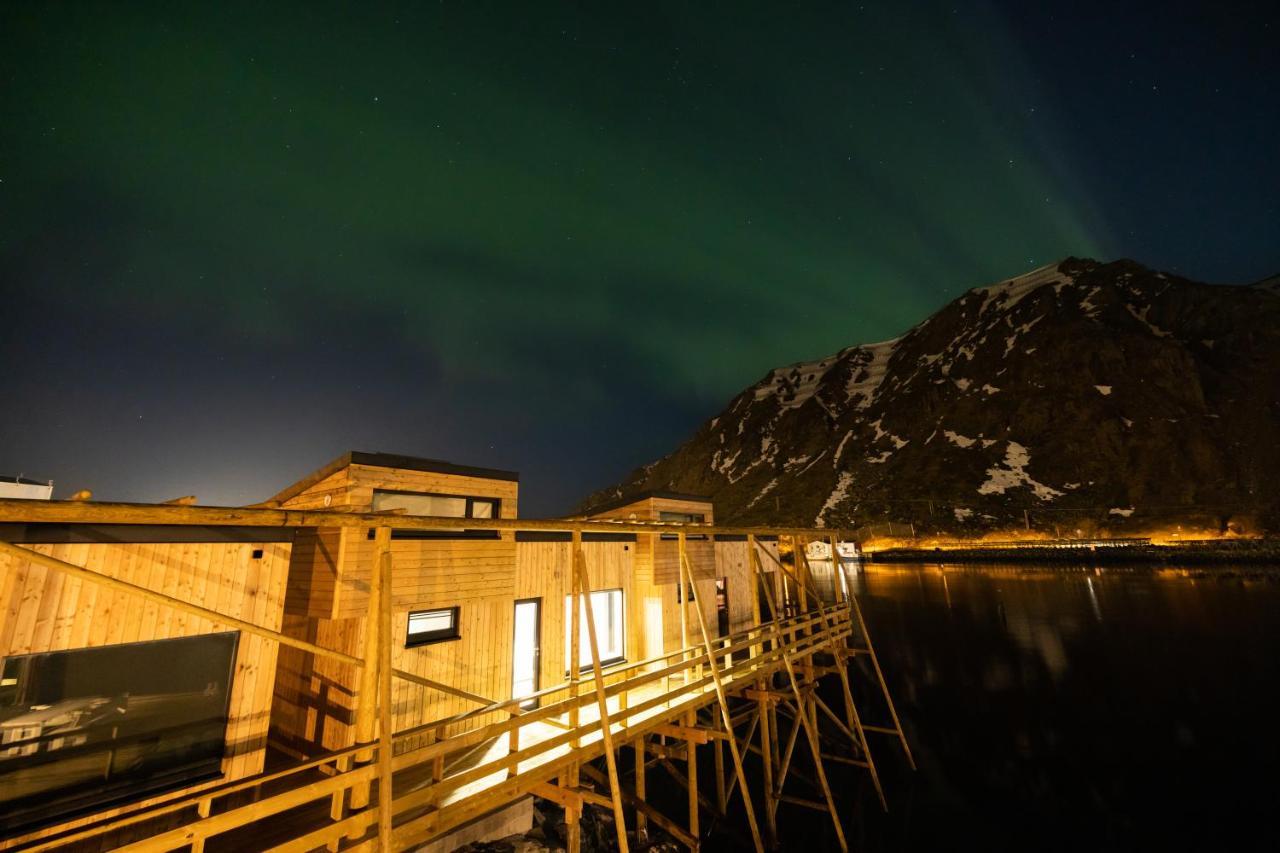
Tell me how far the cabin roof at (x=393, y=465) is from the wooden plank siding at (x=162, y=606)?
3467 mm

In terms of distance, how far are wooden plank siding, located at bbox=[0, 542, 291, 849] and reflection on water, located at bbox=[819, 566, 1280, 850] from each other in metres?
15.3

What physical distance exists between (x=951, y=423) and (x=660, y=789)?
119759 millimetres

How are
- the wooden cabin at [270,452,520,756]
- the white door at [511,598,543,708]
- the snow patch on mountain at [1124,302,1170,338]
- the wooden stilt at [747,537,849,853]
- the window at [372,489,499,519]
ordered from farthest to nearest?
1. the snow patch on mountain at [1124,302,1170,338]
2. the white door at [511,598,543,708]
3. the window at [372,489,499,519]
4. the wooden stilt at [747,537,849,853]
5. the wooden cabin at [270,452,520,756]

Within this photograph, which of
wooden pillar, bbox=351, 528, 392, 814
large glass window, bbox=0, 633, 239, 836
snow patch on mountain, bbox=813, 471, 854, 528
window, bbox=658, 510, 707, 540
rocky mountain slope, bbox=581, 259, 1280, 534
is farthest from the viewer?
snow patch on mountain, bbox=813, 471, 854, 528

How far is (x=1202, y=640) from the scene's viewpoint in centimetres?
3212

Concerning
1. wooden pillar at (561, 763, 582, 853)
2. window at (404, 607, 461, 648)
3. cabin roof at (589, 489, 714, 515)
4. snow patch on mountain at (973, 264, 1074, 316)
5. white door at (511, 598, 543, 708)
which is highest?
snow patch on mountain at (973, 264, 1074, 316)

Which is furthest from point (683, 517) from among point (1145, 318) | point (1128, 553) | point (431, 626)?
point (1145, 318)

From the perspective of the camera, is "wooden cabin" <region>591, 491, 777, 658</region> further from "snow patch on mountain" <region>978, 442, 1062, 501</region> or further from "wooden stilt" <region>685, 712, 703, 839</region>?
"snow patch on mountain" <region>978, 442, 1062, 501</region>

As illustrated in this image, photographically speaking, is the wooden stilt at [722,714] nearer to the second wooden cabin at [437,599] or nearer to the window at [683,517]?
the second wooden cabin at [437,599]

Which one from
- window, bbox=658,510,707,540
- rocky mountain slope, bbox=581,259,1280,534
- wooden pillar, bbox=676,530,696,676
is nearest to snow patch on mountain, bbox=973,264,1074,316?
rocky mountain slope, bbox=581,259,1280,534

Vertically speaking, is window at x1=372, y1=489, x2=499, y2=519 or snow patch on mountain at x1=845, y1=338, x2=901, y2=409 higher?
snow patch on mountain at x1=845, y1=338, x2=901, y2=409

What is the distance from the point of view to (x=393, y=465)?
12484 mm

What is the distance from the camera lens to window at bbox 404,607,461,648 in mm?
10955

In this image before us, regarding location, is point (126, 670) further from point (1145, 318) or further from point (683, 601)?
point (1145, 318)
